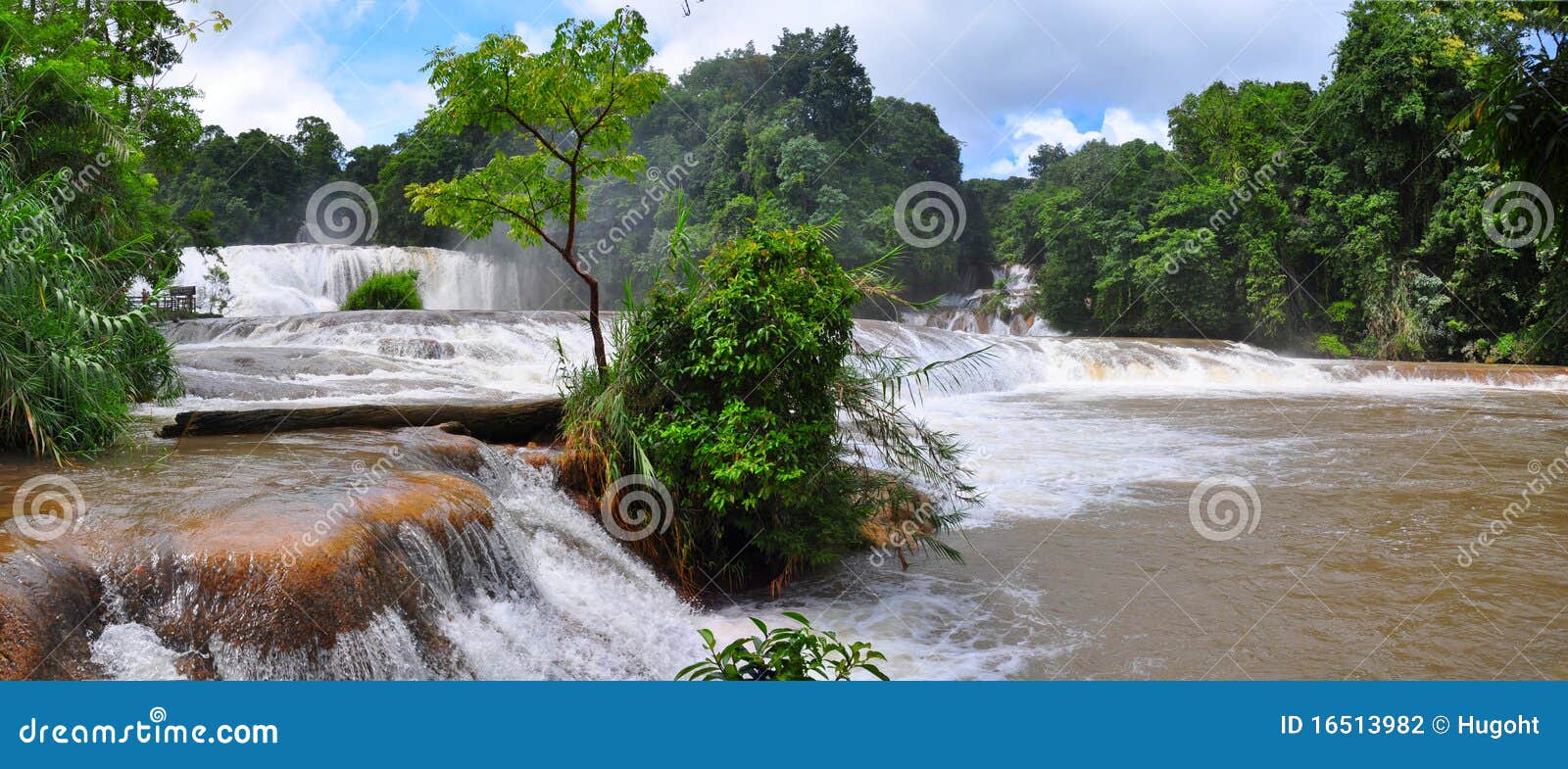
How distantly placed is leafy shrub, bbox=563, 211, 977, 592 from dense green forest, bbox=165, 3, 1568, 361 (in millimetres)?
4890

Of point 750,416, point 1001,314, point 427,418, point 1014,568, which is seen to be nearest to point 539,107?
point 427,418

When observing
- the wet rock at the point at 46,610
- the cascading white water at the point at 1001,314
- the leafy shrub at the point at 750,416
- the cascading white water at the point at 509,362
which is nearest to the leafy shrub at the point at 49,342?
the cascading white water at the point at 509,362

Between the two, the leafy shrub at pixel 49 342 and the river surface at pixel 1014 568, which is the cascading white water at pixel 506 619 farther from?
the leafy shrub at pixel 49 342

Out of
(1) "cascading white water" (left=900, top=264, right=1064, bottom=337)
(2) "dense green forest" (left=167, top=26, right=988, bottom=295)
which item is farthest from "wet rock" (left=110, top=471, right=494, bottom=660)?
(2) "dense green forest" (left=167, top=26, right=988, bottom=295)

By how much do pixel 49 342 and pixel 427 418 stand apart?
2437 mm

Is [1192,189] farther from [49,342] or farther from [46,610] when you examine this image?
[46,610]

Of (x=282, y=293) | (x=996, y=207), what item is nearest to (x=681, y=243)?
(x=282, y=293)

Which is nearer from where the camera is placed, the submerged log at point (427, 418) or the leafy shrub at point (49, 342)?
the leafy shrub at point (49, 342)

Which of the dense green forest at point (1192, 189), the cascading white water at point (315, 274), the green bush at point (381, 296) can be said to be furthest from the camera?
the cascading white water at point (315, 274)

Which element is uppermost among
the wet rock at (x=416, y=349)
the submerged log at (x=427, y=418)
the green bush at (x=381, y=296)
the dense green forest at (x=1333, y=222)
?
the dense green forest at (x=1333, y=222)

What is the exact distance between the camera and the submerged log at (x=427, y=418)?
7.27m

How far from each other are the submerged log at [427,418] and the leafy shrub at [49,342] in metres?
0.88

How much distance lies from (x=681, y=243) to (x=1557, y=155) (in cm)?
614

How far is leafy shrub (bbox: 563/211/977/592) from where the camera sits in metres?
5.75
